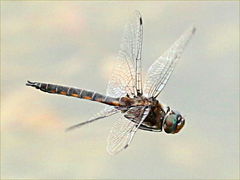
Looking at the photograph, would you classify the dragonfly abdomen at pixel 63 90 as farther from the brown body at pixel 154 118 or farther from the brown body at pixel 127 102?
the brown body at pixel 154 118

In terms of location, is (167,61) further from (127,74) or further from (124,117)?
(124,117)

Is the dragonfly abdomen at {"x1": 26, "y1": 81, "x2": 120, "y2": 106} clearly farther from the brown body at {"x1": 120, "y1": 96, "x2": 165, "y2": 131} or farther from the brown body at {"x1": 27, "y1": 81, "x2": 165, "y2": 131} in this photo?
the brown body at {"x1": 120, "y1": 96, "x2": 165, "y2": 131}

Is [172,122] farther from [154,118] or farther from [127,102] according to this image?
[127,102]

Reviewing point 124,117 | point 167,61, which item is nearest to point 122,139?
point 124,117

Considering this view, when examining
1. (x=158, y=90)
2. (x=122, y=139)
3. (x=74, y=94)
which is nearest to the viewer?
(x=122, y=139)

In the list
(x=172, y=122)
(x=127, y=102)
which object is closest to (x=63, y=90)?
(x=127, y=102)

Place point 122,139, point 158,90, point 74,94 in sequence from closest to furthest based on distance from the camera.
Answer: point 122,139, point 158,90, point 74,94
